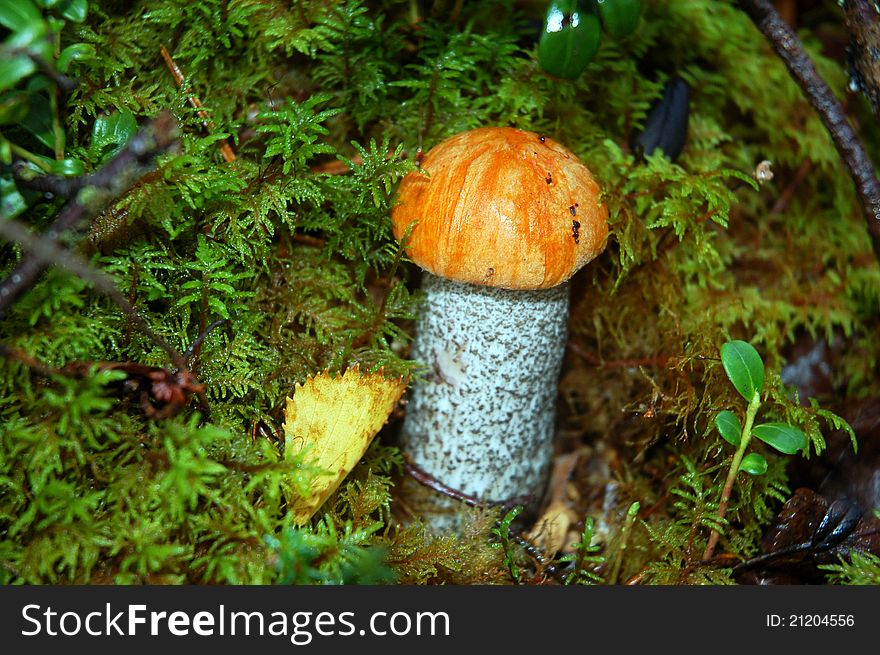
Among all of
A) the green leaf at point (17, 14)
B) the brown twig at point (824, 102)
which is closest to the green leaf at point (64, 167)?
the green leaf at point (17, 14)

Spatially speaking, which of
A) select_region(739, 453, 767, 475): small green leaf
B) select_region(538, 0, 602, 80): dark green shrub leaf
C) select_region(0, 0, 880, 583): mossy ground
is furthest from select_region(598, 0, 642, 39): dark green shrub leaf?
select_region(739, 453, 767, 475): small green leaf

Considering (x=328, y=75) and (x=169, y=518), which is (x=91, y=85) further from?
(x=169, y=518)

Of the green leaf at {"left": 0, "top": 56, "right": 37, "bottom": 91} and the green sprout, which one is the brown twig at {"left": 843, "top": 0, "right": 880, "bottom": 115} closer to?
the green sprout

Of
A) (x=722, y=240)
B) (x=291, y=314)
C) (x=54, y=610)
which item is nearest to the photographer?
(x=54, y=610)

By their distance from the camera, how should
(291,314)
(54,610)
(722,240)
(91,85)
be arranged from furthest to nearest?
(722,240) → (291,314) → (91,85) → (54,610)

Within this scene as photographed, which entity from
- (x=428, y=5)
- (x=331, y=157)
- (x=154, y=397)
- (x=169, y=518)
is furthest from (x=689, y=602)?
(x=428, y=5)

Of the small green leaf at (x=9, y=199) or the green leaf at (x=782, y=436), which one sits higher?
the small green leaf at (x=9, y=199)

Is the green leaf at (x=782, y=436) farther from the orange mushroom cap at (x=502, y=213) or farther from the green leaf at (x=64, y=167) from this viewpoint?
the green leaf at (x=64, y=167)
